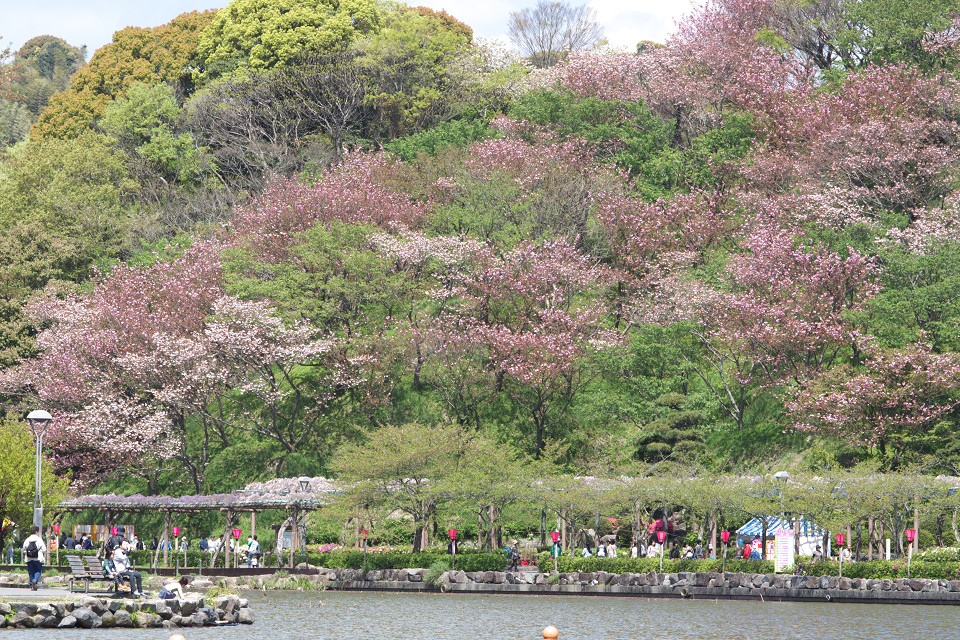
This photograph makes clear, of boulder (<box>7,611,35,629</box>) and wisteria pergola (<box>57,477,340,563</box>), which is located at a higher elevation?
wisteria pergola (<box>57,477,340,563</box>)

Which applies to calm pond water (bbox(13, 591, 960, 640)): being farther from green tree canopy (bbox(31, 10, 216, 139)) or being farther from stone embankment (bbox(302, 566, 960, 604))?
green tree canopy (bbox(31, 10, 216, 139))

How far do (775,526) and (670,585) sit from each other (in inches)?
241

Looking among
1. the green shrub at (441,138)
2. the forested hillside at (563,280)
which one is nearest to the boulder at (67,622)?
the forested hillside at (563,280)

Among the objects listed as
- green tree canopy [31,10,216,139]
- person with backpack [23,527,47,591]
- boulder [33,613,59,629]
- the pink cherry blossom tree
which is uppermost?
green tree canopy [31,10,216,139]

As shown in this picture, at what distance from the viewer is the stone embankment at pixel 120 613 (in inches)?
1050

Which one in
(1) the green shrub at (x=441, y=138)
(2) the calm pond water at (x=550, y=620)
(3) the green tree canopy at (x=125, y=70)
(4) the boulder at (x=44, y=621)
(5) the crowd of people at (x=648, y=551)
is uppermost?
(3) the green tree canopy at (x=125, y=70)

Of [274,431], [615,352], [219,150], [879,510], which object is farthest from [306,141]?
[879,510]

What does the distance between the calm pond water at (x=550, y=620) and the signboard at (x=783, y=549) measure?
2845 millimetres

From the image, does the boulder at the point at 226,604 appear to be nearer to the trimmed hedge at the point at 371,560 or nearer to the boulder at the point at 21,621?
the boulder at the point at 21,621

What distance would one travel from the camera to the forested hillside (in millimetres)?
55531

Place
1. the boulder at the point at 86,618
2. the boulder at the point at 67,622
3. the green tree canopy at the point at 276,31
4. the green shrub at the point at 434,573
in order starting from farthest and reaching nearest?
the green tree canopy at the point at 276,31, the green shrub at the point at 434,573, the boulder at the point at 86,618, the boulder at the point at 67,622

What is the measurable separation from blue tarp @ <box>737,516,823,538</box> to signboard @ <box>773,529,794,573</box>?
252 cm

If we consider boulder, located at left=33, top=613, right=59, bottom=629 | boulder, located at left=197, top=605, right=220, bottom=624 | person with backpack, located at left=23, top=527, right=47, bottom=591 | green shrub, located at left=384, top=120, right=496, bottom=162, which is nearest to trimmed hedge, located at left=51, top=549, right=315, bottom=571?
person with backpack, located at left=23, top=527, right=47, bottom=591

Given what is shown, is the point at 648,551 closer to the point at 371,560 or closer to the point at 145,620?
the point at 371,560
